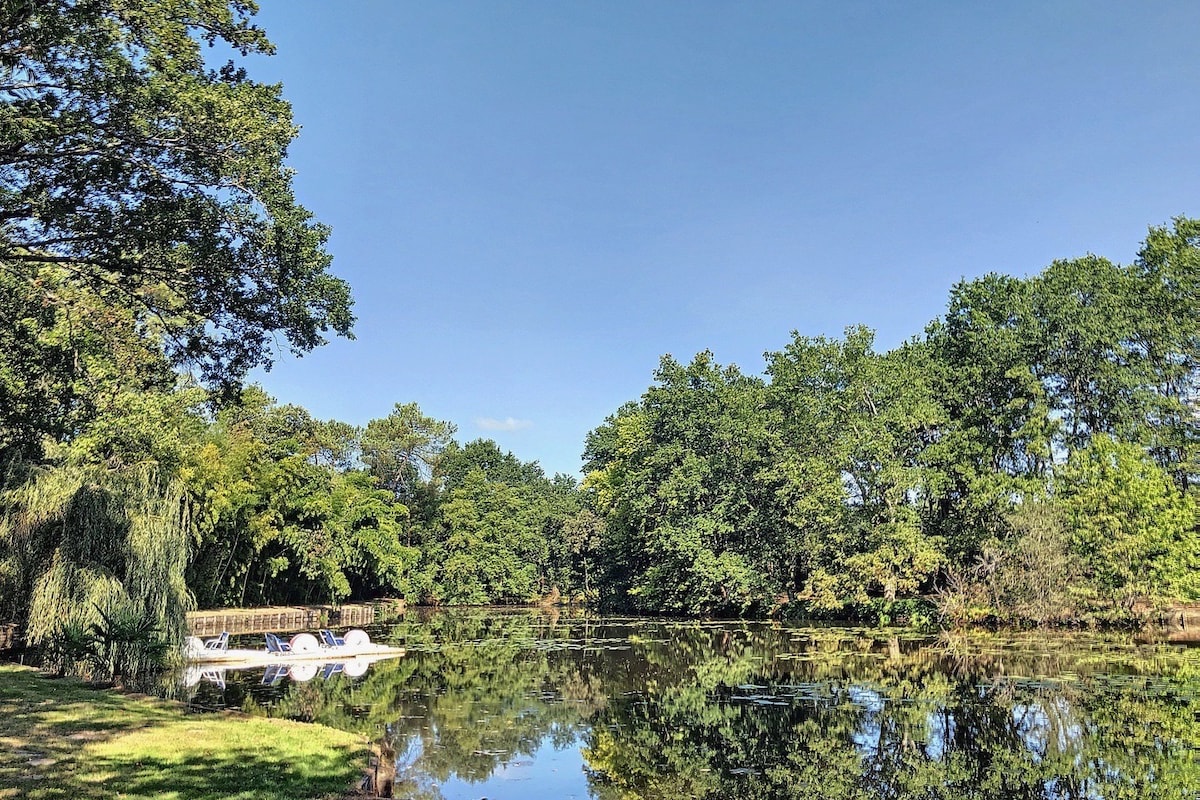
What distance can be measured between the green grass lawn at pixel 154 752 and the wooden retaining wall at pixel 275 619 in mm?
19672

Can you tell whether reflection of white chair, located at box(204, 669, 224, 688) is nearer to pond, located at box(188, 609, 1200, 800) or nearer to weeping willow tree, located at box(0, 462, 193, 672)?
pond, located at box(188, 609, 1200, 800)

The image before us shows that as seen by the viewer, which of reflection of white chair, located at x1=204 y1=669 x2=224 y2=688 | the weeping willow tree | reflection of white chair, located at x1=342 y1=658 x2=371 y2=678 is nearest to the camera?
the weeping willow tree

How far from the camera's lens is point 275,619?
36.2m

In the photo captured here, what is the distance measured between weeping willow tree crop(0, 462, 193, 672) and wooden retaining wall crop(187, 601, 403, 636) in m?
12.8

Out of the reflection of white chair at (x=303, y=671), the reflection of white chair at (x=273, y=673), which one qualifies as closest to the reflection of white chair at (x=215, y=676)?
the reflection of white chair at (x=273, y=673)

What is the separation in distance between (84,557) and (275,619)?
21.1 m

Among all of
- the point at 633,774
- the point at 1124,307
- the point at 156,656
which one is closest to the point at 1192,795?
the point at 633,774

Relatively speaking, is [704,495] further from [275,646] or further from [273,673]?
[273,673]

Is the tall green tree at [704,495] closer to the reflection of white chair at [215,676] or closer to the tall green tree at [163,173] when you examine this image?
the reflection of white chair at [215,676]

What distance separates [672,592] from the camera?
47.0 m

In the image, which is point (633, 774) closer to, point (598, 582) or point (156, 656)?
point (156, 656)

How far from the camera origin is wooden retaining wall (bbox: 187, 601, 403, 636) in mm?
32031

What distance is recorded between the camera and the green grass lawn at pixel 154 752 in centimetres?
755

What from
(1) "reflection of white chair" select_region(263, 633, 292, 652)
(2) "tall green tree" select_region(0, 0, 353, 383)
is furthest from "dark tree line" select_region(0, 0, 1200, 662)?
(1) "reflection of white chair" select_region(263, 633, 292, 652)
